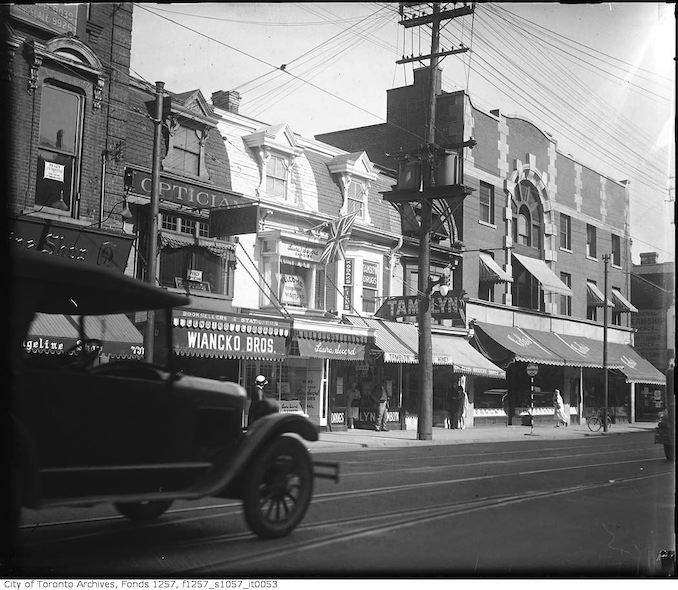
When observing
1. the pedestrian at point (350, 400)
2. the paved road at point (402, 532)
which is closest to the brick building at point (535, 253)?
the paved road at point (402, 532)

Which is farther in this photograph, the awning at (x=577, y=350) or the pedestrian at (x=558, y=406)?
the pedestrian at (x=558, y=406)

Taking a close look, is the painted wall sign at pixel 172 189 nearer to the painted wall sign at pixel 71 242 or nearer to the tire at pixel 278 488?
the painted wall sign at pixel 71 242

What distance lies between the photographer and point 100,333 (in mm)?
4004

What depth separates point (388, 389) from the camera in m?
6.12

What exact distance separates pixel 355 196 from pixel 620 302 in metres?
2.98

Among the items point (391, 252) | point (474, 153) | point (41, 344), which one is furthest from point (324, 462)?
point (474, 153)

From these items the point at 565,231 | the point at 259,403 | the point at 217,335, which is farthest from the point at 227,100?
the point at 565,231

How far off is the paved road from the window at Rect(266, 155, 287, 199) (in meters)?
1.97

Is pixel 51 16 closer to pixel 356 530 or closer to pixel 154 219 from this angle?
pixel 154 219

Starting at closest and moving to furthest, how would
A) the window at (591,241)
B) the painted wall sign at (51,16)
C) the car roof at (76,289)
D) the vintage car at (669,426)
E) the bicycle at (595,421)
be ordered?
the car roof at (76,289), the painted wall sign at (51,16), the vintage car at (669,426), the bicycle at (595,421), the window at (591,241)

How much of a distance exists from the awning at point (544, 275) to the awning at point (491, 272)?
9.8 inches

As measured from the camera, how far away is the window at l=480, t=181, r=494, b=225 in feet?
23.6

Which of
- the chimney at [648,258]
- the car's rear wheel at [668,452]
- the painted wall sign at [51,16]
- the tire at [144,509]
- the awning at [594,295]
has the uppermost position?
the painted wall sign at [51,16]

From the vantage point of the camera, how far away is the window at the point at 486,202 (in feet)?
23.6
